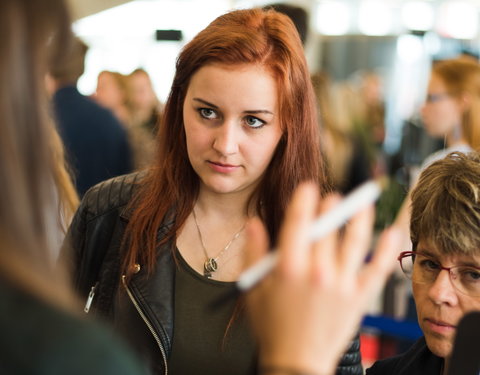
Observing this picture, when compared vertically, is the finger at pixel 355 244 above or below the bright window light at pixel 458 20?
below

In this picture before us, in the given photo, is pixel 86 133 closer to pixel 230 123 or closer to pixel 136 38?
pixel 230 123

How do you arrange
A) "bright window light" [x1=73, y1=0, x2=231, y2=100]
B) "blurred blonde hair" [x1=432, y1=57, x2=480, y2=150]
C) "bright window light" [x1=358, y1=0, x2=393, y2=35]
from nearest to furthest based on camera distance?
"blurred blonde hair" [x1=432, y1=57, x2=480, y2=150] < "bright window light" [x1=73, y1=0, x2=231, y2=100] < "bright window light" [x1=358, y1=0, x2=393, y2=35]

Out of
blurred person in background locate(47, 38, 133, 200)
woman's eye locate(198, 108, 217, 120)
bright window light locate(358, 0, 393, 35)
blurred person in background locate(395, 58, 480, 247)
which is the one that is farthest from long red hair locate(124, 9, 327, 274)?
bright window light locate(358, 0, 393, 35)

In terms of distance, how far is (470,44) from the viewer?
13352 mm

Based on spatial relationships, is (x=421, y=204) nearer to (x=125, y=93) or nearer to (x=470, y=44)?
(x=125, y=93)

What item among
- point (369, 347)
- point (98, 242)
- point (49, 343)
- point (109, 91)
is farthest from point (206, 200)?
point (109, 91)

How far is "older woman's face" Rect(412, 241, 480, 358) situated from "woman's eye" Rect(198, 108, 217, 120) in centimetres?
64

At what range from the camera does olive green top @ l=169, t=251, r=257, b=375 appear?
1.76 m

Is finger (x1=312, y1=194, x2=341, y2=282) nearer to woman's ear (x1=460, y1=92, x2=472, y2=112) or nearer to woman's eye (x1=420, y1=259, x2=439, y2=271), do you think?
woman's eye (x1=420, y1=259, x2=439, y2=271)

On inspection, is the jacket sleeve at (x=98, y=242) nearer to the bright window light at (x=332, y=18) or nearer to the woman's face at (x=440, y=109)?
the woman's face at (x=440, y=109)

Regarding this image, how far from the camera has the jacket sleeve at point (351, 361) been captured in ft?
5.92

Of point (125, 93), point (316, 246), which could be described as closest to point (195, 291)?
point (316, 246)

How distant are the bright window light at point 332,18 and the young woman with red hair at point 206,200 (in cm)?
1290

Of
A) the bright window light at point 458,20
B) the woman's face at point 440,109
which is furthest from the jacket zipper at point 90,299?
the bright window light at point 458,20
